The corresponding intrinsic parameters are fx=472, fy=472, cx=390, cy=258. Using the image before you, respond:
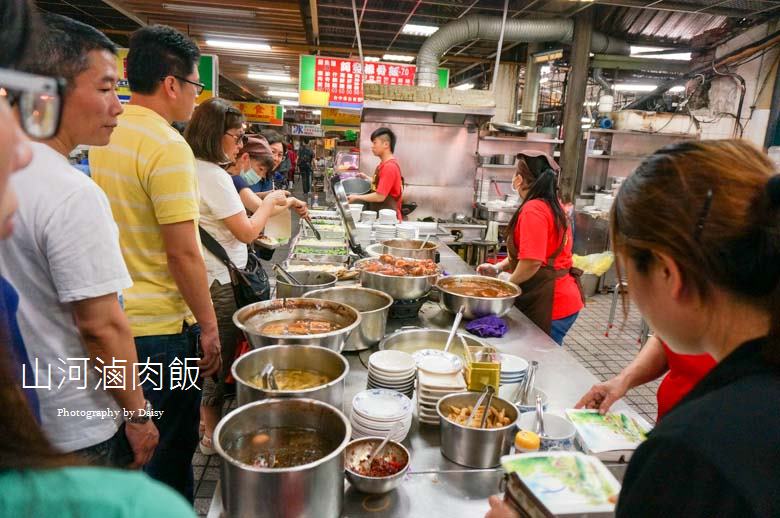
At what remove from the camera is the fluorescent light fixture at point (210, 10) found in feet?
22.8

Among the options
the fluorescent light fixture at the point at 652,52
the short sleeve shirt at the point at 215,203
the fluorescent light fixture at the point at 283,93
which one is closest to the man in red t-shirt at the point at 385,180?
the short sleeve shirt at the point at 215,203

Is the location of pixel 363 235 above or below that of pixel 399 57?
below

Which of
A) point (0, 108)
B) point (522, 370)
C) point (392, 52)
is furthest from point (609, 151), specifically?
point (0, 108)

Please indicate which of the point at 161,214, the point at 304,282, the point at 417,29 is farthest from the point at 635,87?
the point at 161,214

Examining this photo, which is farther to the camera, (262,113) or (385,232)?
(262,113)

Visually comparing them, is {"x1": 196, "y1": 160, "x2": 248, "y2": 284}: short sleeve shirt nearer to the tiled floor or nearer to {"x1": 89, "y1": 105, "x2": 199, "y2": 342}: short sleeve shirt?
{"x1": 89, "y1": 105, "x2": 199, "y2": 342}: short sleeve shirt

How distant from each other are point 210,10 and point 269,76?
8.37m

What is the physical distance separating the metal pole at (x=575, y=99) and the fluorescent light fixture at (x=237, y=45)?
6110mm

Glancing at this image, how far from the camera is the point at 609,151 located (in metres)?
9.36

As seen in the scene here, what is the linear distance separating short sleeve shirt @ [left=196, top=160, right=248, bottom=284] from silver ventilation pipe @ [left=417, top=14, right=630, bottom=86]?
6643 millimetres

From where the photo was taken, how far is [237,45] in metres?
9.75

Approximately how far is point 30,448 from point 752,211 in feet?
3.76

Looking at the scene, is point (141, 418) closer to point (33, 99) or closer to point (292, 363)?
point (292, 363)

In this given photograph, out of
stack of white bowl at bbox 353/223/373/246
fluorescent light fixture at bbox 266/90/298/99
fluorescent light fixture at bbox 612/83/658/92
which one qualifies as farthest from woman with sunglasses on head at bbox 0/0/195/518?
fluorescent light fixture at bbox 266/90/298/99
